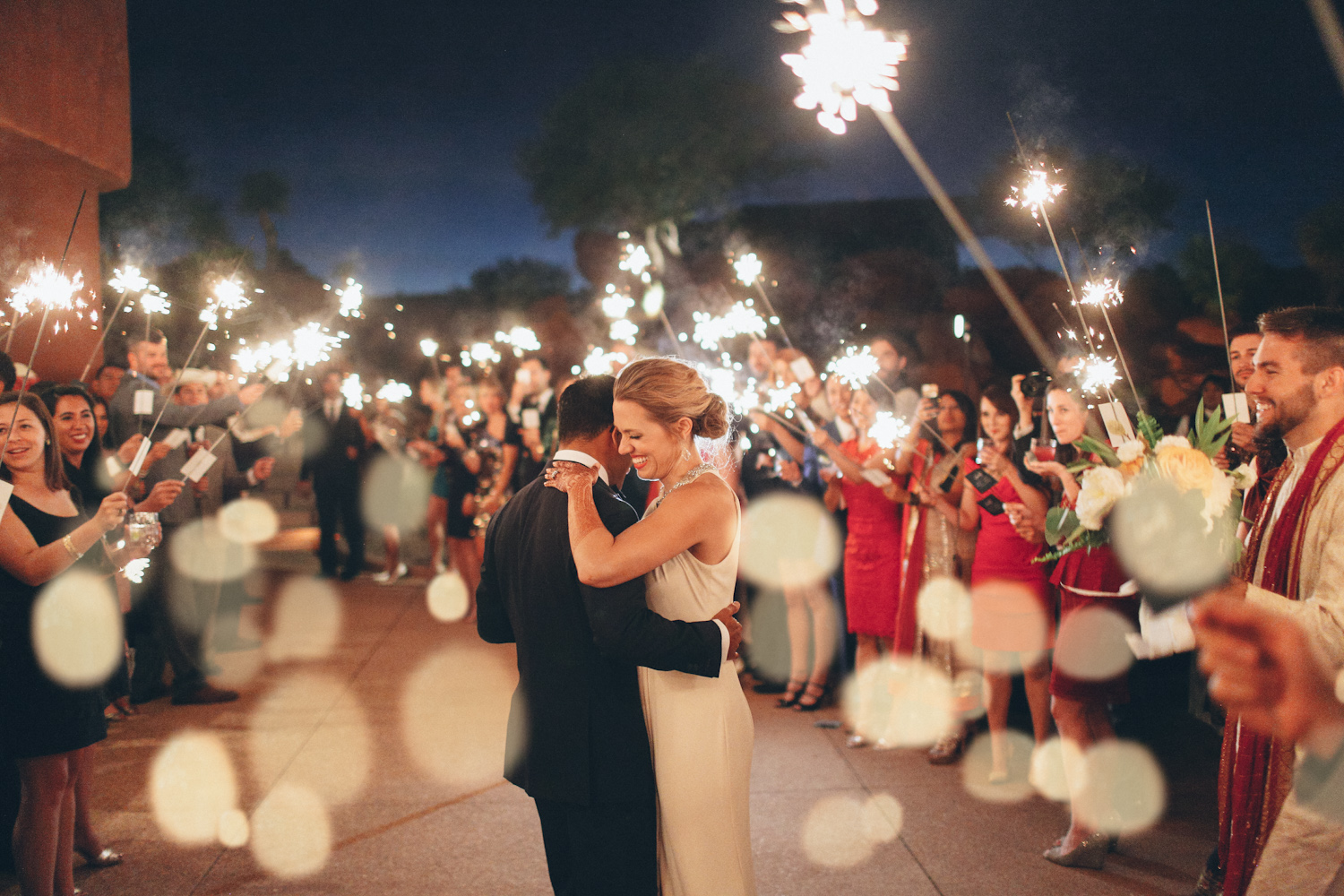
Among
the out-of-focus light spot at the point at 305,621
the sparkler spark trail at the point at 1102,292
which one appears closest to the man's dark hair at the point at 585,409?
the sparkler spark trail at the point at 1102,292

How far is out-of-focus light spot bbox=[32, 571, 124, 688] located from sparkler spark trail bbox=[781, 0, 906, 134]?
3762 mm

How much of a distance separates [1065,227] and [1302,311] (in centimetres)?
95

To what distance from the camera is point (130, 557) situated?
3.52m

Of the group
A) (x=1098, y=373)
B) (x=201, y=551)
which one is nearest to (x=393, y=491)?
(x=201, y=551)

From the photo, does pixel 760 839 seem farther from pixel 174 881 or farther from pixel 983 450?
pixel 174 881

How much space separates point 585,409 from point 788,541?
3531 millimetres

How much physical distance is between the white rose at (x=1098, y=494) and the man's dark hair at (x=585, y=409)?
1325 mm

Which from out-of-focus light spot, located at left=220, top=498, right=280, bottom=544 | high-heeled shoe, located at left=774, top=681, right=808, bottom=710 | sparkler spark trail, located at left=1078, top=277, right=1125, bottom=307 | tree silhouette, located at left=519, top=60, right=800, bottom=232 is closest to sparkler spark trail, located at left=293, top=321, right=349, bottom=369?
out-of-focus light spot, located at left=220, top=498, right=280, bottom=544

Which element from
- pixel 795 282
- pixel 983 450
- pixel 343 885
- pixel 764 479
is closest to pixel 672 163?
pixel 795 282

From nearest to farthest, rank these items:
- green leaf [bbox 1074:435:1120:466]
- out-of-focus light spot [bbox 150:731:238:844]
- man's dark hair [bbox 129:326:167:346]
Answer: green leaf [bbox 1074:435:1120:466]
out-of-focus light spot [bbox 150:731:238:844]
man's dark hair [bbox 129:326:167:346]

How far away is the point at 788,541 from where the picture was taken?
225 inches

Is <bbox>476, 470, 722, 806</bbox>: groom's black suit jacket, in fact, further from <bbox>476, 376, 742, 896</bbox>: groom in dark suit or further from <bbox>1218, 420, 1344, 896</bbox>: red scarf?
<bbox>1218, 420, 1344, 896</bbox>: red scarf

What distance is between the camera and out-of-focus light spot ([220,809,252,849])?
3699 mm

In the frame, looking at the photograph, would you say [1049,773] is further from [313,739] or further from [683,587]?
[313,739]
